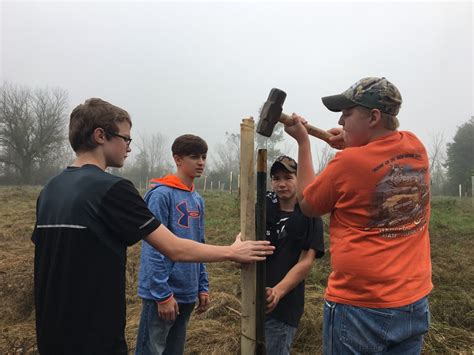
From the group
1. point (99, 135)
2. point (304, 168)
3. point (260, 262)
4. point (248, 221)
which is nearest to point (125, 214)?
point (99, 135)

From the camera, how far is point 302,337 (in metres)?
4.18

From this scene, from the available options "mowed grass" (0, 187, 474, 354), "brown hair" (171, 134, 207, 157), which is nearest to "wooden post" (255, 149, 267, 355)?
"brown hair" (171, 134, 207, 157)

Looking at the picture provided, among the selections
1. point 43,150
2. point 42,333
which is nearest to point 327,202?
point 42,333

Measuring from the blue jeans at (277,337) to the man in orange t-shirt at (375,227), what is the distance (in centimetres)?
69

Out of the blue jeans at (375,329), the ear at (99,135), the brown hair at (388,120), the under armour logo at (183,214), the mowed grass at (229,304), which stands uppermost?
the brown hair at (388,120)

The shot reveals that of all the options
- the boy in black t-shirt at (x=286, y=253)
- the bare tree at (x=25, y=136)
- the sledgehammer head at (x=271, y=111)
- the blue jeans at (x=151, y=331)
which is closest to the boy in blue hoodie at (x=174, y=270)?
the blue jeans at (x=151, y=331)

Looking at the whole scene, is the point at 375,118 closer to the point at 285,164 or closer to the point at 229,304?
the point at 285,164

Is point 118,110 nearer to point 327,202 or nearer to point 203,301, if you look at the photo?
point 327,202

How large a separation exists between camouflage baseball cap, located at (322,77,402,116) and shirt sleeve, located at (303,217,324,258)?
95 centimetres

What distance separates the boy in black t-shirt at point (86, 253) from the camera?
162cm

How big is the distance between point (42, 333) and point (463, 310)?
212 inches

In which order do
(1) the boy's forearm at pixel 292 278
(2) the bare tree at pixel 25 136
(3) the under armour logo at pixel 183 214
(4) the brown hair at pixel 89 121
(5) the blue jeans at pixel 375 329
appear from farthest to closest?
(2) the bare tree at pixel 25 136
(3) the under armour logo at pixel 183 214
(1) the boy's forearm at pixel 292 278
(4) the brown hair at pixel 89 121
(5) the blue jeans at pixel 375 329

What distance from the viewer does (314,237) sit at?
243cm

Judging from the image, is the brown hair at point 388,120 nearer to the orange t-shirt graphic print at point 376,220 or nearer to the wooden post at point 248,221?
the orange t-shirt graphic print at point 376,220
